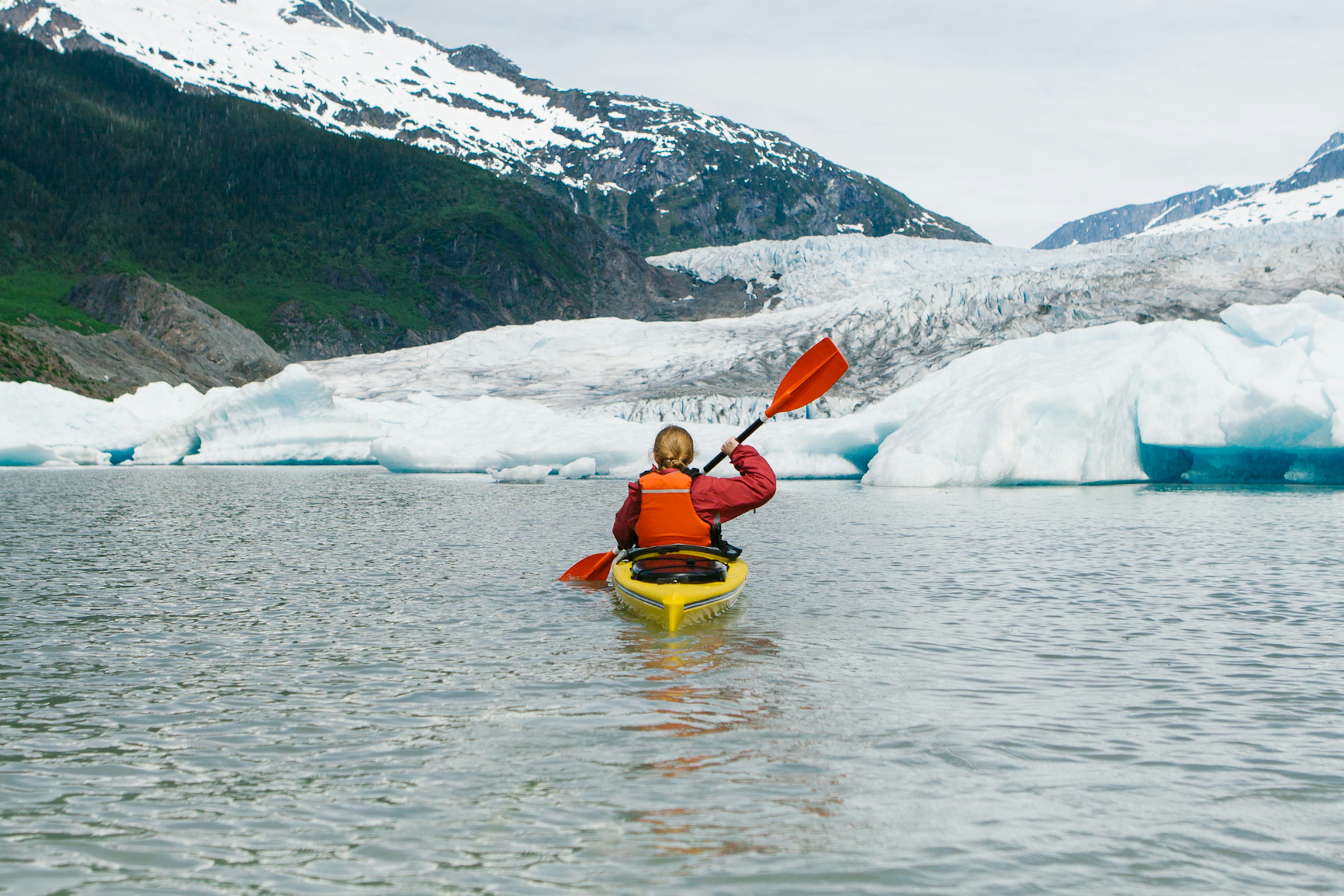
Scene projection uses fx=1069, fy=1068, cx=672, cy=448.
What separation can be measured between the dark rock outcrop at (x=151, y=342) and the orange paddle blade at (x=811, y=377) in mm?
51845

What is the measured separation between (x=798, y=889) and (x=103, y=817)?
2.60m

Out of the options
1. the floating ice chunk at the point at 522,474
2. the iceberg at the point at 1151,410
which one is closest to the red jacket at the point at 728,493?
the iceberg at the point at 1151,410

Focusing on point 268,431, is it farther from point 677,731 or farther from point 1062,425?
point 677,731

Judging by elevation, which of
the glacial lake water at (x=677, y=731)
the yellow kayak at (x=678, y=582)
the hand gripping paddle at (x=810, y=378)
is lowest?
the glacial lake water at (x=677, y=731)

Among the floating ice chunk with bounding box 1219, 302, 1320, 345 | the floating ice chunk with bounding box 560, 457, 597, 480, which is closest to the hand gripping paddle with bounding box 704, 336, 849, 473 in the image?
the floating ice chunk with bounding box 1219, 302, 1320, 345

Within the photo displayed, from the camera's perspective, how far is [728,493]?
8.01 meters

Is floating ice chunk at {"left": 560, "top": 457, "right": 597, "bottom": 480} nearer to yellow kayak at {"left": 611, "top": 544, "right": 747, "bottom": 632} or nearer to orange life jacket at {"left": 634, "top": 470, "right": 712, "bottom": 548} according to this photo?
yellow kayak at {"left": 611, "top": 544, "right": 747, "bottom": 632}

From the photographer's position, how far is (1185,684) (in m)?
5.95

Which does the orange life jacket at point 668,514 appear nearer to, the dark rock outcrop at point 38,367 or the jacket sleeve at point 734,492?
the jacket sleeve at point 734,492

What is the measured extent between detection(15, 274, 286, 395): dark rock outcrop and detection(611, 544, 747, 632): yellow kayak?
177ft

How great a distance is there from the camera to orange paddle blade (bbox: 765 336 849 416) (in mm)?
11016

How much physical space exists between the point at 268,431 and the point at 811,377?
29.6 metres

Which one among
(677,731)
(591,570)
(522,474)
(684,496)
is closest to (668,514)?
(684,496)

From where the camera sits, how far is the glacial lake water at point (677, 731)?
11.7 ft
